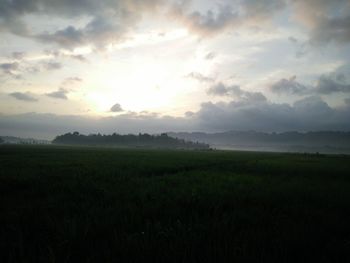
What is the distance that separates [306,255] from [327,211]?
4360 mm

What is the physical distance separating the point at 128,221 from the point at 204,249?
251 centimetres

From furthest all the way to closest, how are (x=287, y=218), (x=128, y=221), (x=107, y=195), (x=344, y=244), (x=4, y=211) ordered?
1. (x=107, y=195)
2. (x=4, y=211)
3. (x=287, y=218)
4. (x=128, y=221)
5. (x=344, y=244)

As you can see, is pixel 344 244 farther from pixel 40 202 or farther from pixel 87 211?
pixel 40 202

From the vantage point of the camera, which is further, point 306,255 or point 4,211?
point 4,211

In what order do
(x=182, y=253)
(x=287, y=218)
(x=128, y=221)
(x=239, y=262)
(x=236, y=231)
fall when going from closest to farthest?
(x=239, y=262) < (x=182, y=253) < (x=236, y=231) < (x=128, y=221) < (x=287, y=218)

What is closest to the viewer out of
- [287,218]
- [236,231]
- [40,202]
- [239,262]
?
[239,262]

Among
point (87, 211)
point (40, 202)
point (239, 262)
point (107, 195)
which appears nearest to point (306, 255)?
point (239, 262)

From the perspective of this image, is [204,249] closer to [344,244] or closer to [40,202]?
[344,244]

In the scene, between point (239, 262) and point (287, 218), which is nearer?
point (239, 262)

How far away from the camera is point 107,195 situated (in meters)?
9.68

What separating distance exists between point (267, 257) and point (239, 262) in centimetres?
60

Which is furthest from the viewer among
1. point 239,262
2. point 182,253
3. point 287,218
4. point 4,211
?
point 4,211

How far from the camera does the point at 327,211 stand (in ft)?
25.4

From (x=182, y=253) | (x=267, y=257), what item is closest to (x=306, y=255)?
(x=267, y=257)
